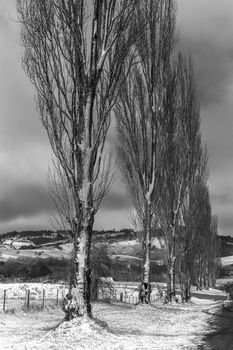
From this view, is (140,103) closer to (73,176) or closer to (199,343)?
(73,176)

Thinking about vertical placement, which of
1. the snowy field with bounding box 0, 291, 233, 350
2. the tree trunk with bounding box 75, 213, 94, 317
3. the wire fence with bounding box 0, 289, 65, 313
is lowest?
the wire fence with bounding box 0, 289, 65, 313

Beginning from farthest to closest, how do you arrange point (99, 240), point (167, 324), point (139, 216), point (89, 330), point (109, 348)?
1. point (99, 240)
2. point (139, 216)
3. point (167, 324)
4. point (89, 330)
5. point (109, 348)

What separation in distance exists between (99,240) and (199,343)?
24791mm

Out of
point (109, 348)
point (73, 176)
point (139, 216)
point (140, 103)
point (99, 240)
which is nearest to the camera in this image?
point (109, 348)

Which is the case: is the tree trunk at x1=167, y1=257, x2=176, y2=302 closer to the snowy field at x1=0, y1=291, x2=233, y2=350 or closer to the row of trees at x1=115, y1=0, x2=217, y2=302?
the row of trees at x1=115, y1=0, x2=217, y2=302

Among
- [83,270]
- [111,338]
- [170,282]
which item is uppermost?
[83,270]

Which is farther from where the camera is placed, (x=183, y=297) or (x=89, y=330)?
(x=183, y=297)

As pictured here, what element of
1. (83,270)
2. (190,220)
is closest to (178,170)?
(190,220)

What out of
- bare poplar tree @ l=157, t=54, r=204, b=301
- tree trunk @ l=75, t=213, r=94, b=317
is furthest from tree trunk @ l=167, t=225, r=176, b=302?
tree trunk @ l=75, t=213, r=94, b=317

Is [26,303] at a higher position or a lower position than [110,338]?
lower

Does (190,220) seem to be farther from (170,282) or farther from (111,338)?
(111,338)

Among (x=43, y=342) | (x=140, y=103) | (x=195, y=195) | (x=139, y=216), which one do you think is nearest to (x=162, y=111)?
(x=140, y=103)

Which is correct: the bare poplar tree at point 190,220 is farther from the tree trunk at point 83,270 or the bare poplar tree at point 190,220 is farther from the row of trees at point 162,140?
the tree trunk at point 83,270

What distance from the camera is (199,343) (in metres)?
9.59
